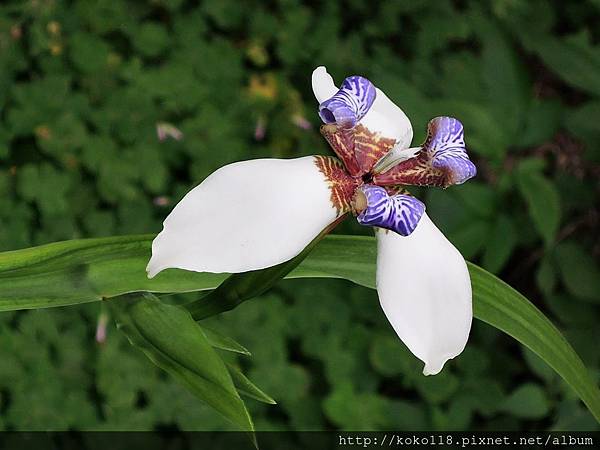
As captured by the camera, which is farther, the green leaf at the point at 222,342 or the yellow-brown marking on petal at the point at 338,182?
the green leaf at the point at 222,342

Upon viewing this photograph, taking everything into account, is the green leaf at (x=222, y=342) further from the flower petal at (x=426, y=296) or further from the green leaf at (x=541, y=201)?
the green leaf at (x=541, y=201)

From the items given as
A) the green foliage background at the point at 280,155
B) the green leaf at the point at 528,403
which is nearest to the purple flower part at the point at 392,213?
the green foliage background at the point at 280,155

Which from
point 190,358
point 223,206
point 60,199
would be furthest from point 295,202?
point 60,199

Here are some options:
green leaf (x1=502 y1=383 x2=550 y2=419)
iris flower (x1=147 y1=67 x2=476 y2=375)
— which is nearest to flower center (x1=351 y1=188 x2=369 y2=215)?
iris flower (x1=147 y1=67 x2=476 y2=375)

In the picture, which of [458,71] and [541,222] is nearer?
[541,222]

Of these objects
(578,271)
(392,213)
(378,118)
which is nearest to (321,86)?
(378,118)

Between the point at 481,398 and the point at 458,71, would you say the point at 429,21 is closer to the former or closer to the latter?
the point at 458,71

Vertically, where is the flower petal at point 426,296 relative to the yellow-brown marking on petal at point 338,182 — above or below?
below

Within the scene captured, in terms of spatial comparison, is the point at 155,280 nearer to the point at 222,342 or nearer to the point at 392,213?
the point at 222,342

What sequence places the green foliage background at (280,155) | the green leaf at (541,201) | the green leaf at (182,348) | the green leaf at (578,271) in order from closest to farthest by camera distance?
the green leaf at (182,348)
the green foliage background at (280,155)
the green leaf at (541,201)
the green leaf at (578,271)
